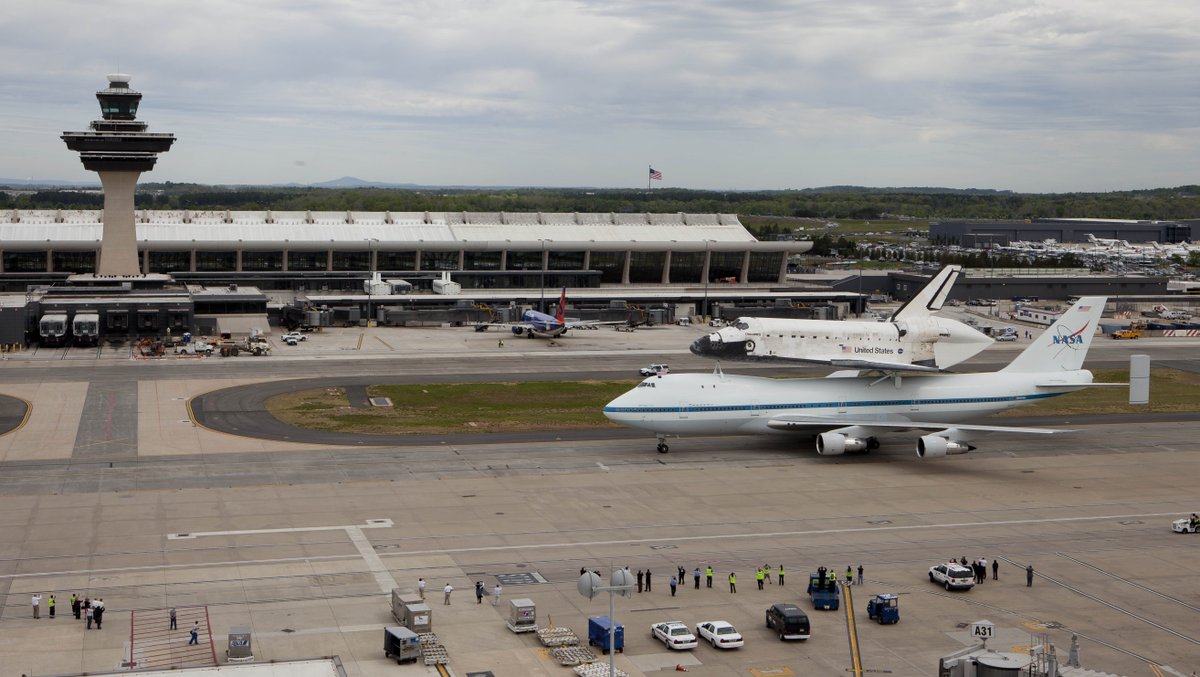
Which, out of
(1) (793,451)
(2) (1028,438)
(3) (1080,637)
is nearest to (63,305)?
(1) (793,451)

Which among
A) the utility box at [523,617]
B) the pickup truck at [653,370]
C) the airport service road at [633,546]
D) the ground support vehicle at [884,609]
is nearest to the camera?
the airport service road at [633,546]

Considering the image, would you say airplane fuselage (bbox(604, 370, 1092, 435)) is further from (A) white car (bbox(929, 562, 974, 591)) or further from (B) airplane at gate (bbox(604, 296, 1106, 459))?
(A) white car (bbox(929, 562, 974, 591))

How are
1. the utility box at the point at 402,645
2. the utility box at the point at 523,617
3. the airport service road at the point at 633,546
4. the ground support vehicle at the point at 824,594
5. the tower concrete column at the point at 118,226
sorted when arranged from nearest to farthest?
the utility box at the point at 402,645
the airport service road at the point at 633,546
the utility box at the point at 523,617
the ground support vehicle at the point at 824,594
the tower concrete column at the point at 118,226

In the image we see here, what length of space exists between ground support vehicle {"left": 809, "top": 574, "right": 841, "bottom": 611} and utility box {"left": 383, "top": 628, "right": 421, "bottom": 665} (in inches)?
665

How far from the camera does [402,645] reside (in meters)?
45.3

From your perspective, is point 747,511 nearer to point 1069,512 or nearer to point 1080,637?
point 1069,512

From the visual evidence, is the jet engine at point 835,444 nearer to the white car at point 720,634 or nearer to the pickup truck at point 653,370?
the pickup truck at point 653,370

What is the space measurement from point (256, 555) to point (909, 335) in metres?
51.5

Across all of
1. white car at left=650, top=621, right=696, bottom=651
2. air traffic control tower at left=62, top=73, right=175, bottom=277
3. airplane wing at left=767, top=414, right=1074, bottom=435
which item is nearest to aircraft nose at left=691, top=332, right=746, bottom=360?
airplane wing at left=767, top=414, right=1074, bottom=435

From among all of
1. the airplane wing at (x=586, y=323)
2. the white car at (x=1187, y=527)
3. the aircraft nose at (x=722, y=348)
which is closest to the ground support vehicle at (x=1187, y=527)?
the white car at (x=1187, y=527)

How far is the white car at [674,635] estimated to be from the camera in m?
47.6

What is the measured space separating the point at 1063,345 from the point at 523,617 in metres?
54.5

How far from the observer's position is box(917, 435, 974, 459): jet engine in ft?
264

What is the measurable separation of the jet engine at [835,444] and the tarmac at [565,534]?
0.91m
